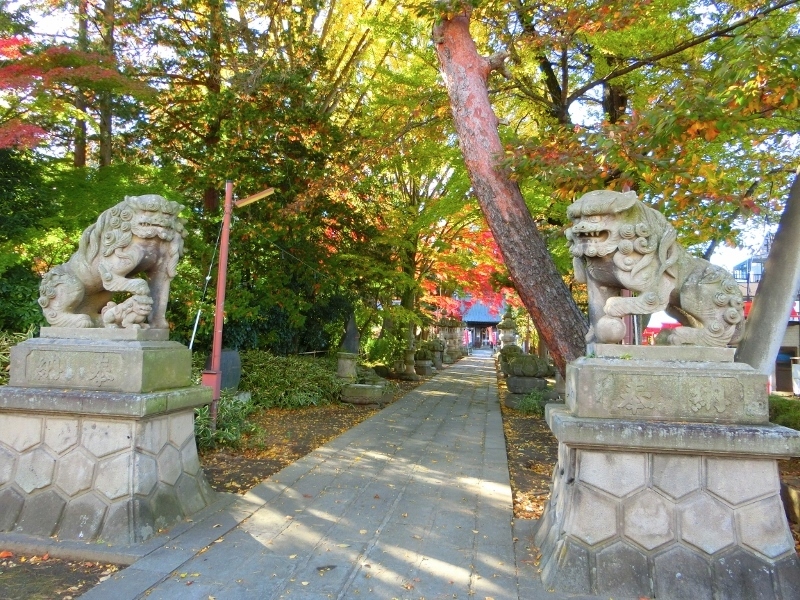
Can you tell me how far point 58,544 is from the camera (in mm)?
3301

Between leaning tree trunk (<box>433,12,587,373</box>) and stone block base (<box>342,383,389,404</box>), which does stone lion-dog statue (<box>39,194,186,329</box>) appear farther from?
stone block base (<box>342,383,389,404</box>)

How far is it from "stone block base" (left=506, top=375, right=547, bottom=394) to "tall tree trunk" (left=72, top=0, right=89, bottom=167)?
9.66 m

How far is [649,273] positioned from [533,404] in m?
8.07

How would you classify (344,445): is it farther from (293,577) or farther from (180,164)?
(180,164)

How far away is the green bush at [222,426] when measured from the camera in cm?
623

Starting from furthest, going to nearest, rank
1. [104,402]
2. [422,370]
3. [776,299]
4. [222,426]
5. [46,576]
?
1. [422,370]
2. [222,426]
3. [776,299]
4. [104,402]
5. [46,576]

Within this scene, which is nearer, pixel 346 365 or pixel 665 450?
pixel 665 450

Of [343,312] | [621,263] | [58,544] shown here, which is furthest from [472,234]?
[58,544]

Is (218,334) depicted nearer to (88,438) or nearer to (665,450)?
(88,438)

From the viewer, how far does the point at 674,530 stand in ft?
9.46

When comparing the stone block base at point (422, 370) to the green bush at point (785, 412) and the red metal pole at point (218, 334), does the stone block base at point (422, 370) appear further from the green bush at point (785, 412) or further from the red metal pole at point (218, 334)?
the green bush at point (785, 412)

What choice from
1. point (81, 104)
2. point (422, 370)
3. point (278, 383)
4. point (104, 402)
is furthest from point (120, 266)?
point (422, 370)

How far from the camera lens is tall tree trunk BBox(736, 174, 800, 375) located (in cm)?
403

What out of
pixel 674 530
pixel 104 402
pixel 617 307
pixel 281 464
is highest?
pixel 617 307
